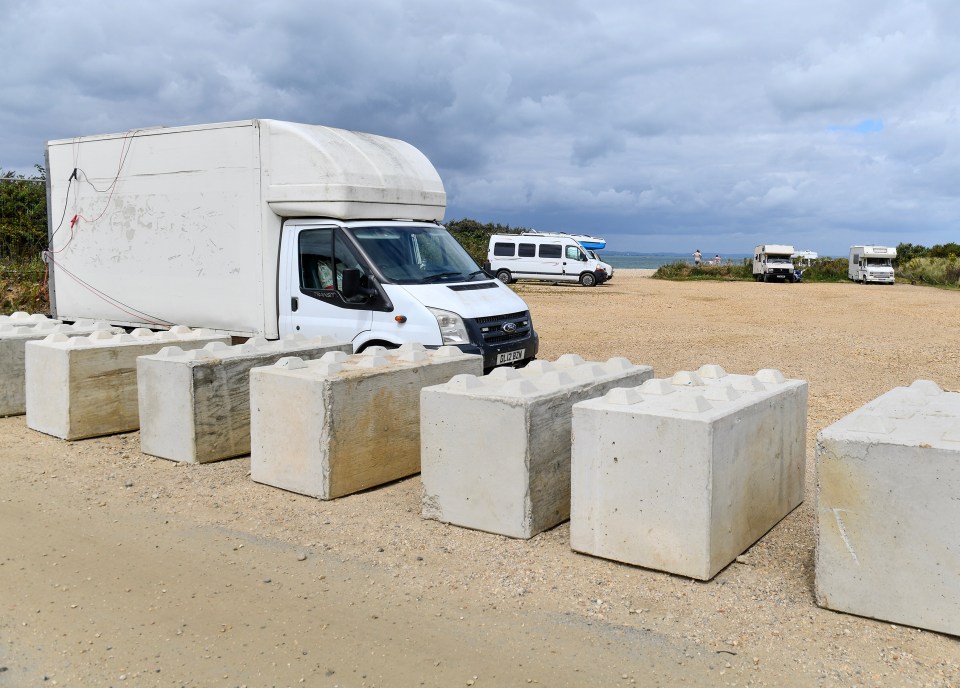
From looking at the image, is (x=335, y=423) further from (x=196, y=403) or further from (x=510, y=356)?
(x=510, y=356)

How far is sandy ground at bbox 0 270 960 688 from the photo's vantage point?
3.82m

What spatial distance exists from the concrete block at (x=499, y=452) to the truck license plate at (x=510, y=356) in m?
3.08

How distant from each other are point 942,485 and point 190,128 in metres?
8.34

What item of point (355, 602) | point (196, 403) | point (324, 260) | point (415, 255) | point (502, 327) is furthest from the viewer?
point (415, 255)

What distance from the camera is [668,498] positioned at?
187 inches

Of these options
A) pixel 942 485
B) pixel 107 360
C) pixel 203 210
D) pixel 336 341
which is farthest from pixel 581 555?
pixel 203 210

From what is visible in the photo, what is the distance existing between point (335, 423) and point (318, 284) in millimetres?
3411

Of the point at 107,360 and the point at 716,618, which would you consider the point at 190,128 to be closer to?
the point at 107,360

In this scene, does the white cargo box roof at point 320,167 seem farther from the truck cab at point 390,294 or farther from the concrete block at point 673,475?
the concrete block at point 673,475

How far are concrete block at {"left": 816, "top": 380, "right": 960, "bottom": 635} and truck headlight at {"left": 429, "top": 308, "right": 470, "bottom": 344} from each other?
4697 millimetres

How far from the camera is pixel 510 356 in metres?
9.16

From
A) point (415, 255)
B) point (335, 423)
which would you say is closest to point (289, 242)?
point (415, 255)

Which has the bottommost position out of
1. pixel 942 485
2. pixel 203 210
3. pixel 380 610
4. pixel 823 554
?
pixel 380 610

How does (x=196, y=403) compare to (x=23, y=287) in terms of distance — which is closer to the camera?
(x=196, y=403)
